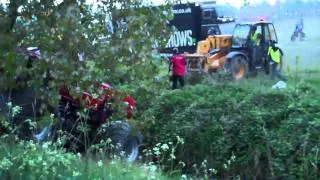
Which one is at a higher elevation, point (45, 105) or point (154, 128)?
point (45, 105)

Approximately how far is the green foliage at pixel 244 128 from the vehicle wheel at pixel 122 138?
49 centimetres

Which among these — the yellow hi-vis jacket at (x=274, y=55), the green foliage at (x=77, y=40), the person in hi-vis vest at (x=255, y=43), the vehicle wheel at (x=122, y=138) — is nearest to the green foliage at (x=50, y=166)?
the green foliage at (x=77, y=40)

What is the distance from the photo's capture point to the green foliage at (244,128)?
436 inches

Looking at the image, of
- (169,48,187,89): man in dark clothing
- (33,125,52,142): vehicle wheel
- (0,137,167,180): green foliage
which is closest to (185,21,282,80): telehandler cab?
(169,48,187,89): man in dark clothing

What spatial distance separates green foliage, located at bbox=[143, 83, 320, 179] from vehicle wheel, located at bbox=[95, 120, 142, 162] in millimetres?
488

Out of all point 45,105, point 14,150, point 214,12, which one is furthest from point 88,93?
point 214,12

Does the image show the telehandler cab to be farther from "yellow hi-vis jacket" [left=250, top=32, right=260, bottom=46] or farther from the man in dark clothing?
the man in dark clothing

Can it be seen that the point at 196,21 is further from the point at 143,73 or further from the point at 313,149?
the point at 143,73

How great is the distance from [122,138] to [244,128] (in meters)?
2.62

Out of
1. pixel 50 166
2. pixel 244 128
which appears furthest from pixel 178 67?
pixel 50 166

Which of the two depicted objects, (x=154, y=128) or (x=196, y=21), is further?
(x=196, y=21)

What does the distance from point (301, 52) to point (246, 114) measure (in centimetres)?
1463

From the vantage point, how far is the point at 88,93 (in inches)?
259

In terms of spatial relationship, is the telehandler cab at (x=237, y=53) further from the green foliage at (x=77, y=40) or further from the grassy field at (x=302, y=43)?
Answer: the green foliage at (x=77, y=40)
